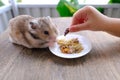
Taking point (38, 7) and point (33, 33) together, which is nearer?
point (33, 33)

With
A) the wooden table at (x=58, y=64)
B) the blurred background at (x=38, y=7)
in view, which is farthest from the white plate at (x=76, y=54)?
the blurred background at (x=38, y=7)

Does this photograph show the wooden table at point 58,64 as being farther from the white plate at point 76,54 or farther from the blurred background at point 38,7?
the blurred background at point 38,7

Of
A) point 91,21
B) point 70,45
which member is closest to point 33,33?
point 70,45

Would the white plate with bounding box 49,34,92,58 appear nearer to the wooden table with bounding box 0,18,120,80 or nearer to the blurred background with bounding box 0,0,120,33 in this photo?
the wooden table with bounding box 0,18,120,80

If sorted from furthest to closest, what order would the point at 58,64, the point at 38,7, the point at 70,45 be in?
the point at 38,7 → the point at 70,45 → the point at 58,64

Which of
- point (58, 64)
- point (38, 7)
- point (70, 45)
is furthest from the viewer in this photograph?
point (38, 7)

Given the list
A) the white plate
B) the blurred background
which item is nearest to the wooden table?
the white plate

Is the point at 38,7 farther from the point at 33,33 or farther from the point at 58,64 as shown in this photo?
the point at 58,64
